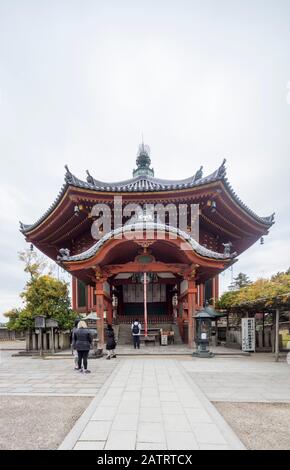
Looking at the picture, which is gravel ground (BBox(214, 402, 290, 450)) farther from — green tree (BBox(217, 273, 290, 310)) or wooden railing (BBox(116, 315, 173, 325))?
wooden railing (BBox(116, 315, 173, 325))

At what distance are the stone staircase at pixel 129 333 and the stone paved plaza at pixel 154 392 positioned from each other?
4188mm

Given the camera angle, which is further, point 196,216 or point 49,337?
point 196,216

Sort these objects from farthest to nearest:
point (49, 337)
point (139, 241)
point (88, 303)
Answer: point (88, 303)
point (49, 337)
point (139, 241)

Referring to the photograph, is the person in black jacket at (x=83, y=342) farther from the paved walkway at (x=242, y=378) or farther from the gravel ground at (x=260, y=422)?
the gravel ground at (x=260, y=422)

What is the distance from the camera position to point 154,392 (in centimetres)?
645

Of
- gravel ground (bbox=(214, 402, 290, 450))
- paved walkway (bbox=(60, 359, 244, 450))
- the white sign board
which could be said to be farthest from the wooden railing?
gravel ground (bbox=(214, 402, 290, 450))

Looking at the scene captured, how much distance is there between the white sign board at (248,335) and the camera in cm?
1370

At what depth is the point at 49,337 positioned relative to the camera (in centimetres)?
1488

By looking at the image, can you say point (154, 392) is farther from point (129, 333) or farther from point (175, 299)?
point (175, 299)

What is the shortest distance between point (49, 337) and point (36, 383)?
297 inches

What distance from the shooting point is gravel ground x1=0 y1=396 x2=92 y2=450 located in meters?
4.06

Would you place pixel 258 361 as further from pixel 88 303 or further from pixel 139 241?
pixel 88 303

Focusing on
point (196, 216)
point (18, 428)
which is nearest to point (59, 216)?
point (196, 216)

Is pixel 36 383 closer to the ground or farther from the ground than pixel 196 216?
closer to the ground
